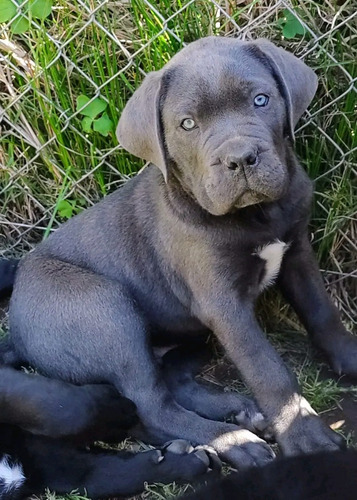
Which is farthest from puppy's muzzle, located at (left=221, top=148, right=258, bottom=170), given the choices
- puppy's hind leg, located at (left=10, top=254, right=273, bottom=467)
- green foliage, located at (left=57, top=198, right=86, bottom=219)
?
green foliage, located at (left=57, top=198, right=86, bottom=219)

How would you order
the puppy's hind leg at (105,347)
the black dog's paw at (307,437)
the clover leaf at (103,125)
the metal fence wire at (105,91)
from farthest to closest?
the clover leaf at (103,125) < the metal fence wire at (105,91) < the puppy's hind leg at (105,347) < the black dog's paw at (307,437)

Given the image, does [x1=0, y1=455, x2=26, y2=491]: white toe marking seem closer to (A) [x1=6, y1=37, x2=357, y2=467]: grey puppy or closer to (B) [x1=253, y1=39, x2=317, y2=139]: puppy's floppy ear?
(A) [x1=6, y1=37, x2=357, y2=467]: grey puppy

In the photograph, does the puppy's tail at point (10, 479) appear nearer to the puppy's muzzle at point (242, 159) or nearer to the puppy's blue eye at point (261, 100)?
the puppy's muzzle at point (242, 159)

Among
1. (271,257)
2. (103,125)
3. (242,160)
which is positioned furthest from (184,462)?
(103,125)

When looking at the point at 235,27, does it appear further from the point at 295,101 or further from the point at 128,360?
the point at 128,360

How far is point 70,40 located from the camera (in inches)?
163

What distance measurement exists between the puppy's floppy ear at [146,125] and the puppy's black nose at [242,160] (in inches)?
13.7

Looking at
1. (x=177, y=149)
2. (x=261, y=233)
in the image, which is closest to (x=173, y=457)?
(x=261, y=233)

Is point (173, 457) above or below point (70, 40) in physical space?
below

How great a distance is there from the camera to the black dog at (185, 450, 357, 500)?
2.38 meters

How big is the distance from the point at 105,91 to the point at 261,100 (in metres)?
1.07

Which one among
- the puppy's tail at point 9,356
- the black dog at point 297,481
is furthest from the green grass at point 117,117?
the black dog at point 297,481

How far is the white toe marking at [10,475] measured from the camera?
333 cm

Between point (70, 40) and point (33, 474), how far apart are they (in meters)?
1.94
